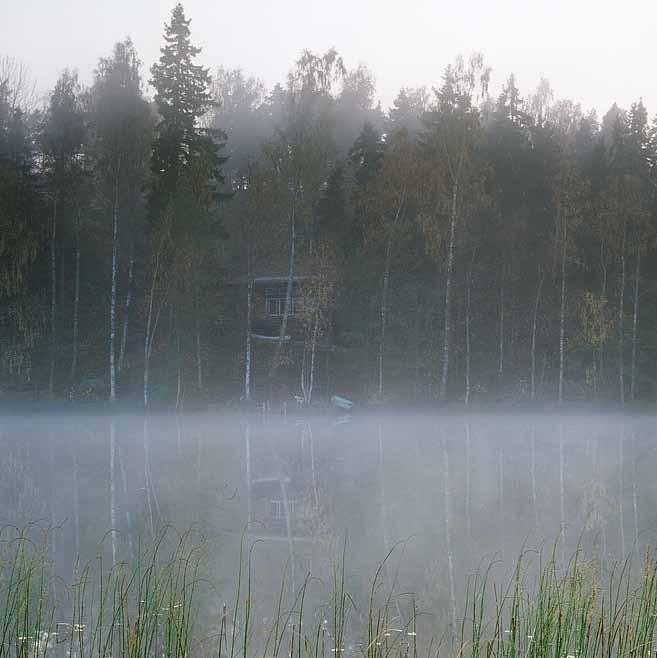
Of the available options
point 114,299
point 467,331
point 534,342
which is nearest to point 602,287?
point 534,342

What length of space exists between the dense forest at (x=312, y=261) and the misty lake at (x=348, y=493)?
759cm

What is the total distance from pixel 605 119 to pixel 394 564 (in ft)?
207

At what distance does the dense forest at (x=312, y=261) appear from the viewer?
3491cm

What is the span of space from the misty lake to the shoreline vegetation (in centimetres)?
36

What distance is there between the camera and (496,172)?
1511 inches

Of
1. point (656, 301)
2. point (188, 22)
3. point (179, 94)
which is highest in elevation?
point (188, 22)

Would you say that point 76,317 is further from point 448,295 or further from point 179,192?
point 448,295

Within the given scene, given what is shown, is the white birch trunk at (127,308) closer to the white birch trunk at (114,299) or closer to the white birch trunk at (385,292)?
the white birch trunk at (114,299)

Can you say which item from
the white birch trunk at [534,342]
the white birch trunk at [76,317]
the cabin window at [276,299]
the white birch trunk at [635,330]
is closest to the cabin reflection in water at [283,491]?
the white birch trunk at [76,317]

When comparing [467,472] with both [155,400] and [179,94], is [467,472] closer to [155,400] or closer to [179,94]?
[155,400]

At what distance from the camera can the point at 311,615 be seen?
819 cm

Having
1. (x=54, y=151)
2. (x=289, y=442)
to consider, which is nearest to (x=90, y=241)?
(x=54, y=151)

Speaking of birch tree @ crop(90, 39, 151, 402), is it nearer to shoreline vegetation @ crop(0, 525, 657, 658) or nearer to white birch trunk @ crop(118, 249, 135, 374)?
Result: white birch trunk @ crop(118, 249, 135, 374)

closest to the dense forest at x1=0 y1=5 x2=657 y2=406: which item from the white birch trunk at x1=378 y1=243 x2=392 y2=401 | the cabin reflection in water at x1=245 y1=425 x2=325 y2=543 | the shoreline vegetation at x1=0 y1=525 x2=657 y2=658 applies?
the white birch trunk at x1=378 y1=243 x2=392 y2=401
